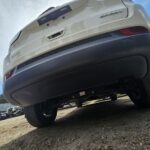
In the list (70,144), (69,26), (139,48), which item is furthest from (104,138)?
(69,26)

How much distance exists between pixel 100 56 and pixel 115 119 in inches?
44.6

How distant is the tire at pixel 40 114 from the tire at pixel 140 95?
44.9 inches

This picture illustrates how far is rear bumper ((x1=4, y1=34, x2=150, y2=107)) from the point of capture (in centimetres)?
356

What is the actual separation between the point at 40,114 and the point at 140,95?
133 cm

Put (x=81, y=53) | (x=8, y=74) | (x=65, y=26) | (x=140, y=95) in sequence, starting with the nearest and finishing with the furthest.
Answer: (x=81, y=53) < (x=65, y=26) < (x=8, y=74) < (x=140, y=95)

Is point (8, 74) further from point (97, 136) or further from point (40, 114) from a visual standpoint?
point (97, 136)

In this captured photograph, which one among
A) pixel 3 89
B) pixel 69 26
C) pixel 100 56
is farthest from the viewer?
pixel 3 89

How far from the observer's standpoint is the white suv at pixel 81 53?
360cm

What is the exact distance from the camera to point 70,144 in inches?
147

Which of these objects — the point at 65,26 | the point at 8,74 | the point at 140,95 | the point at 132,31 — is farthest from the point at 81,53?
the point at 140,95

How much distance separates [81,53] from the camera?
3.56 m

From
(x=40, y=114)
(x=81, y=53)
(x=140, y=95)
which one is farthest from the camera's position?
(x=40, y=114)

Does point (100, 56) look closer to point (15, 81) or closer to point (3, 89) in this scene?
point (15, 81)

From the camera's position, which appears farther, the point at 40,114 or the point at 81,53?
the point at 40,114
